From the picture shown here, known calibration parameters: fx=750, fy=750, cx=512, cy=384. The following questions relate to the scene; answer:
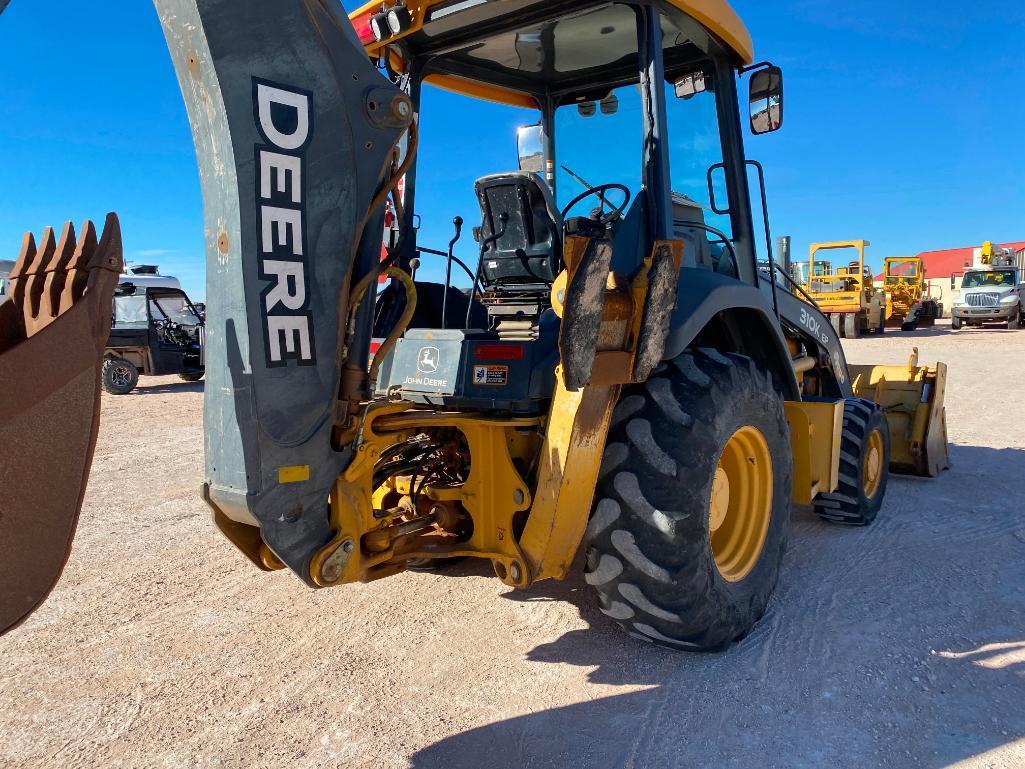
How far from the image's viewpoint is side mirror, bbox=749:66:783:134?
146 inches

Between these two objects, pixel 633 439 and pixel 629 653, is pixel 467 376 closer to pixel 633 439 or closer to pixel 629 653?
pixel 633 439

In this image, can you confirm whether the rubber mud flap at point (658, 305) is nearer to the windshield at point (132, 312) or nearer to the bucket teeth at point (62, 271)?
the bucket teeth at point (62, 271)

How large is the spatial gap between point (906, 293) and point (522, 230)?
1032 inches

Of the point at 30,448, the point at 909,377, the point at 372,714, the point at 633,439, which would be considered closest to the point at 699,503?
the point at 633,439

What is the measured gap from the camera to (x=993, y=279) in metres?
25.3

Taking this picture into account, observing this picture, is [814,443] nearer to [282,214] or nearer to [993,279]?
[282,214]

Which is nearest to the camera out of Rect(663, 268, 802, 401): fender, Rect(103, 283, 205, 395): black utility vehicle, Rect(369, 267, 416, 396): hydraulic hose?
Rect(369, 267, 416, 396): hydraulic hose

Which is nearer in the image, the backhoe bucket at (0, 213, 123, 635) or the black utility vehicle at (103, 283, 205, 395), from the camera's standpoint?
the backhoe bucket at (0, 213, 123, 635)

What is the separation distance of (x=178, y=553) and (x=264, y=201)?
289 centimetres

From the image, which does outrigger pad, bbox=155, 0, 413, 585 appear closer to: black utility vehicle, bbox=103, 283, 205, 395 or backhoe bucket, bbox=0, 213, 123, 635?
backhoe bucket, bbox=0, 213, 123, 635

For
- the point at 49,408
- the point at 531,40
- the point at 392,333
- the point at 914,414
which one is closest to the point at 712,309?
the point at 392,333

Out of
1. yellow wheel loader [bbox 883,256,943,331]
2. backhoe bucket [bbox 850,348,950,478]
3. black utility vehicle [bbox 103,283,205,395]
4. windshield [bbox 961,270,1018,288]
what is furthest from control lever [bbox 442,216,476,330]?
windshield [bbox 961,270,1018,288]

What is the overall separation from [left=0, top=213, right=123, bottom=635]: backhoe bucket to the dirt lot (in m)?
0.90

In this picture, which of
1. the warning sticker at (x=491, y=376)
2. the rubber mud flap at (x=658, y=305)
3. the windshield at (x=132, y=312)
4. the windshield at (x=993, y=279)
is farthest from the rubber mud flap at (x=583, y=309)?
the windshield at (x=993, y=279)
